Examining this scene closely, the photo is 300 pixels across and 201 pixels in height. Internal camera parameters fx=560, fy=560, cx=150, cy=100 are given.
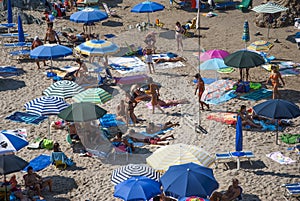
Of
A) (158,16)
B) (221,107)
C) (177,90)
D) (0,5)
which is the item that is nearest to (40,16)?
(0,5)

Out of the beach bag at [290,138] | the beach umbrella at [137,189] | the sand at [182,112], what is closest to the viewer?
the beach umbrella at [137,189]

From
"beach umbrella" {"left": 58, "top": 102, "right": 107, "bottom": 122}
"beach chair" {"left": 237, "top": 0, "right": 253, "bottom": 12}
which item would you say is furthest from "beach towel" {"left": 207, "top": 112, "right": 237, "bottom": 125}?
A: "beach chair" {"left": 237, "top": 0, "right": 253, "bottom": 12}

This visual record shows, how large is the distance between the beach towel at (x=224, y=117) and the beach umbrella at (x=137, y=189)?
560 cm

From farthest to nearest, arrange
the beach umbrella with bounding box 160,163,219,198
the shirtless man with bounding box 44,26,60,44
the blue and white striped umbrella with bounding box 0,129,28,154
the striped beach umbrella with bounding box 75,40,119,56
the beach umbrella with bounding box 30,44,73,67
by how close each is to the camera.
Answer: the shirtless man with bounding box 44,26,60,44 → the striped beach umbrella with bounding box 75,40,119,56 → the beach umbrella with bounding box 30,44,73,67 → the blue and white striped umbrella with bounding box 0,129,28,154 → the beach umbrella with bounding box 160,163,219,198

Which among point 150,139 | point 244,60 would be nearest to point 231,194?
point 150,139

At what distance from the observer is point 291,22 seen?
87.4ft

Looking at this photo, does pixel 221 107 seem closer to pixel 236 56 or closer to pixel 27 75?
pixel 236 56

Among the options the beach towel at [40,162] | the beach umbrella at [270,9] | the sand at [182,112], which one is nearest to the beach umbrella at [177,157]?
the sand at [182,112]

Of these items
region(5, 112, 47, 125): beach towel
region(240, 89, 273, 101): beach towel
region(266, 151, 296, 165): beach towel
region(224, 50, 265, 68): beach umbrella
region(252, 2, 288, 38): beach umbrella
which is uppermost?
region(252, 2, 288, 38): beach umbrella

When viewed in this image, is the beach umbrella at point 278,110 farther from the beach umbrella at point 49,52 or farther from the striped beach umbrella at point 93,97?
the beach umbrella at point 49,52

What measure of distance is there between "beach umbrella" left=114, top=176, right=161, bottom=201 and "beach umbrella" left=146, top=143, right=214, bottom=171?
76cm

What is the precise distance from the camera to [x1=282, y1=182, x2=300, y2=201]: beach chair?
1277cm

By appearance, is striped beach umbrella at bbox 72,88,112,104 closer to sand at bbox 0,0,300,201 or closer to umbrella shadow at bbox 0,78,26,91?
sand at bbox 0,0,300,201

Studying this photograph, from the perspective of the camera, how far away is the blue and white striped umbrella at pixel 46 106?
1579 cm
